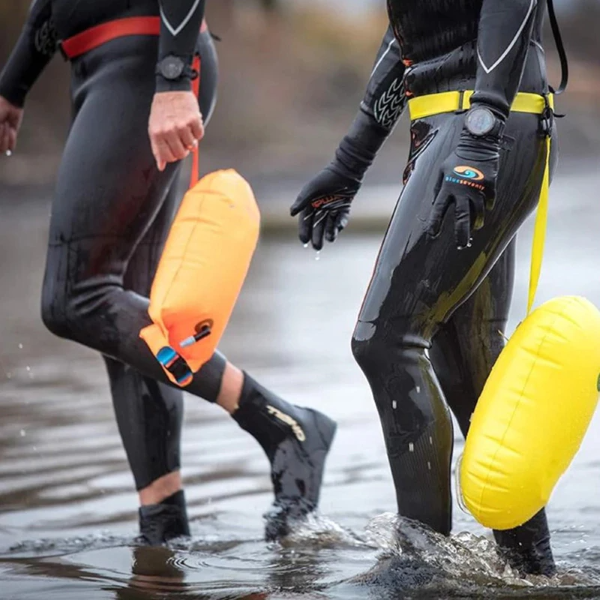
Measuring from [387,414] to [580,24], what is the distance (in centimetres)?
3375

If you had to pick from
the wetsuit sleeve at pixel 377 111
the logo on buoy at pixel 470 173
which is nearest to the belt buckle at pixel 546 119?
the logo on buoy at pixel 470 173

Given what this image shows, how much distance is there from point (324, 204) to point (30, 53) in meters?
1.16

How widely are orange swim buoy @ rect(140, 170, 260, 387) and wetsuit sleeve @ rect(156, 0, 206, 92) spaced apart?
290mm

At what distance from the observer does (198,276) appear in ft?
11.3

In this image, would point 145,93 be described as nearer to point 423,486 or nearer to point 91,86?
point 91,86

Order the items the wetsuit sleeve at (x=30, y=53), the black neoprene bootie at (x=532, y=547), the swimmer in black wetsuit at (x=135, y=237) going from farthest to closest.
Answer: the wetsuit sleeve at (x=30, y=53) → the swimmer in black wetsuit at (x=135, y=237) → the black neoprene bootie at (x=532, y=547)

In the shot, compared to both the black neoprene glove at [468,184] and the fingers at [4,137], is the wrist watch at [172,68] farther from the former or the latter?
the black neoprene glove at [468,184]

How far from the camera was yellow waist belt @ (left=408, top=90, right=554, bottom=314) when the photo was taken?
2885 mm

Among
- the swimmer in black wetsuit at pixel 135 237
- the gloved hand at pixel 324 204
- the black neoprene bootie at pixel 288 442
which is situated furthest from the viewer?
the black neoprene bootie at pixel 288 442

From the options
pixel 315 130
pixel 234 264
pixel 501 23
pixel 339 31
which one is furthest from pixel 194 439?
pixel 339 31

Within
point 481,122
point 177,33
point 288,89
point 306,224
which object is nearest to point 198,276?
point 306,224

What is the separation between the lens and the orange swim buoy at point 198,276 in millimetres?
3420

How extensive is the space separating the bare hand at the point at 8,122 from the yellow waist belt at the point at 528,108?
5.19 ft

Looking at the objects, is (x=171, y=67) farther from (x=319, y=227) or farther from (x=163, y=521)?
(x=163, y=521)
